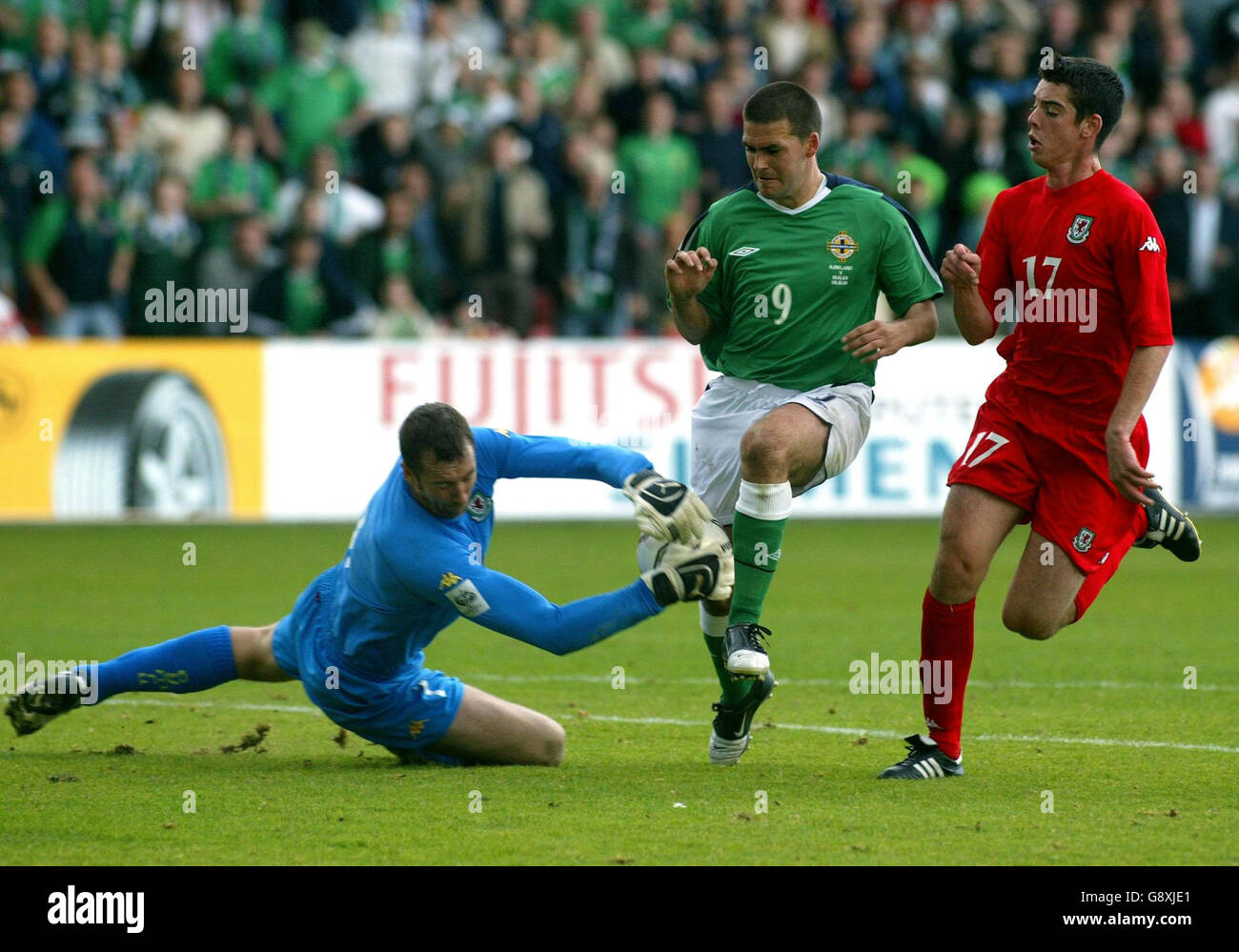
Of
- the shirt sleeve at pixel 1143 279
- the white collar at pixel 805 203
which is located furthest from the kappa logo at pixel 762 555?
the shirt sleeve at pixel 1143 279

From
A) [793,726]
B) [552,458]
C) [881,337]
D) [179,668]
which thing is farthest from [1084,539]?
[179,668]

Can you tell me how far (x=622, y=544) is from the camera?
14.7 m

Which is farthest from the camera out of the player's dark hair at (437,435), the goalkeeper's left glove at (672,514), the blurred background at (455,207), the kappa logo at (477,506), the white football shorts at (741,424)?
the blurred background at (455,207)

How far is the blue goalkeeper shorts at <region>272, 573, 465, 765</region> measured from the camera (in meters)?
6.45

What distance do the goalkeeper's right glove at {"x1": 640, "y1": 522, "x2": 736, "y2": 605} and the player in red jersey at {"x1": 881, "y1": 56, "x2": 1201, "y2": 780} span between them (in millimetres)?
1275

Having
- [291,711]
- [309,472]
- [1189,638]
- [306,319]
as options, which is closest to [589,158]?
[306,319]

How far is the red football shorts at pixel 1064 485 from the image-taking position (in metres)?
6.54

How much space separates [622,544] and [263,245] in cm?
440

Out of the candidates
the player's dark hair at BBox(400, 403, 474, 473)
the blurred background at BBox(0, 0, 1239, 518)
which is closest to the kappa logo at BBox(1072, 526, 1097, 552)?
the player's dark hair at BBox(400, 403, 474, 473)

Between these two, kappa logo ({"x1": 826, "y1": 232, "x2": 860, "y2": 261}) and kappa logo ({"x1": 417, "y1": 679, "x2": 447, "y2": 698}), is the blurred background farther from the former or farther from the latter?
kappa logo ({"x1": 417, "y1": 679, "x2": 447, "y2": 698})

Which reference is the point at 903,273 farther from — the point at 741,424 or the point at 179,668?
the point at 179,668

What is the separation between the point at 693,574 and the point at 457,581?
868mm

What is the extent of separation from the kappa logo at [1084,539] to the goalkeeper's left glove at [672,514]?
1.62 meters

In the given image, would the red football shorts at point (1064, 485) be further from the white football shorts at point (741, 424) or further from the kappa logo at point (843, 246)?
the kappa logo at point (843, 246)
